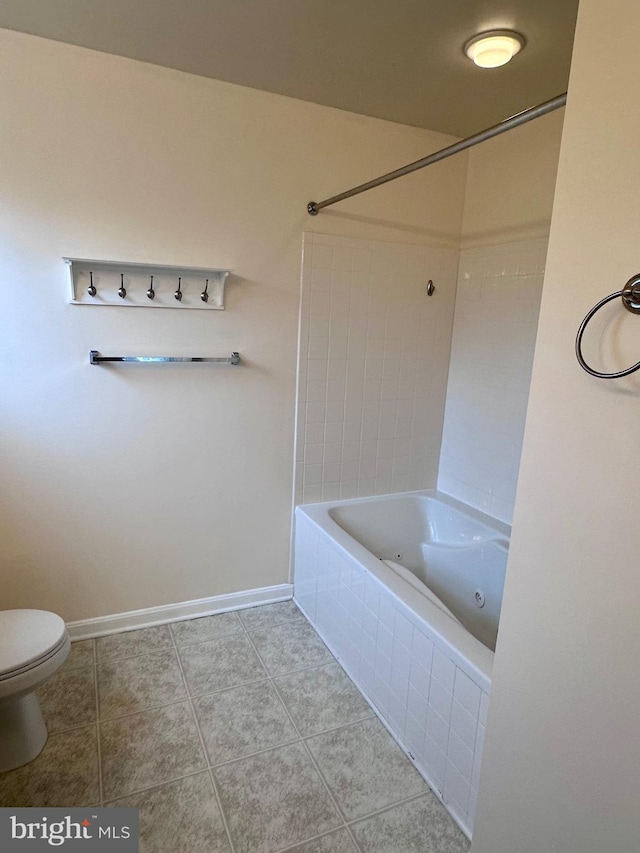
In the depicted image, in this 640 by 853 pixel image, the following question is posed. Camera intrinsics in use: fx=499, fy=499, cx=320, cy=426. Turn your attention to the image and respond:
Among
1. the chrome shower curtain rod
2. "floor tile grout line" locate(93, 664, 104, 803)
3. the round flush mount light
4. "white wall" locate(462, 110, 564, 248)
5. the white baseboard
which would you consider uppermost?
the round flush mount light

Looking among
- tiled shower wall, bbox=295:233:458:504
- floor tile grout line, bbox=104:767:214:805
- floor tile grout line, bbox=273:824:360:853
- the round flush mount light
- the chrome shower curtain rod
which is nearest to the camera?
the chrome shower curtain rod

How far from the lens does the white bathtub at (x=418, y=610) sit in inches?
58.2

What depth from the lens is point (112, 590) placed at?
2295 mm

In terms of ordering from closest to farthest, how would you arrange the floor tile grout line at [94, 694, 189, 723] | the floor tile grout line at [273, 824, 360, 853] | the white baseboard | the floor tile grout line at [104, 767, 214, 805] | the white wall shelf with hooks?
1. the floor tile grout line at [273, 824, 360, 853]
2. the floor tile grout line at [104, 767, 214, 805]
3. the floor tile grout line at [94, 694, 189, 723]
4. the white wall shelf with hooks
5. the white baseboard

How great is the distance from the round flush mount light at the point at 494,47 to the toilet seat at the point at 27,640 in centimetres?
244

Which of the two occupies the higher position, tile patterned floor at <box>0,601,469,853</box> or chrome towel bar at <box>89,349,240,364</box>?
chrome towel bar at <box>89,349,240,364</box>

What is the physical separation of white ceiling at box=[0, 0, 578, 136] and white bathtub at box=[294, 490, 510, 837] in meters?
1.87

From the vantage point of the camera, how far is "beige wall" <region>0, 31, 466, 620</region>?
1.88 metres

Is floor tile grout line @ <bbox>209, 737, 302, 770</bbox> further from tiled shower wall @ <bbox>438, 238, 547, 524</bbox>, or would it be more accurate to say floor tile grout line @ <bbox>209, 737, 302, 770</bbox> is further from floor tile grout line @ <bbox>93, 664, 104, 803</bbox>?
tiled shower wall @ <bbox>438, 238, 547, 524</bbox>

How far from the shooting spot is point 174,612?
7.97ft

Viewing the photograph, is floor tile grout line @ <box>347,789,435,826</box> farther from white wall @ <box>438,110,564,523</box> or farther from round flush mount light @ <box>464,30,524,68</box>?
round flush mount light @ <box>464,30,524,68</box>

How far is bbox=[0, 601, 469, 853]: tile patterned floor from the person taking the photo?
1.46 m

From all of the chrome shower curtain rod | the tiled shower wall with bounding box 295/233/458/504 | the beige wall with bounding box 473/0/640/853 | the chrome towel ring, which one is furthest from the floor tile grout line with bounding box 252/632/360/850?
the chrome shower curtain rod

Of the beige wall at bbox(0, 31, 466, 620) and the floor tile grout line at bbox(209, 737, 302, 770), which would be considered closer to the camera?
the floor tile grout line at bbox(209, 737, 302, 770)
